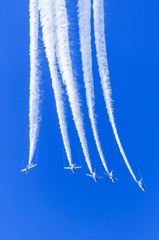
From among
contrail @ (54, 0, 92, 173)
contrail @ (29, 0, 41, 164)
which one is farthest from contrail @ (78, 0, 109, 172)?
contrail @ (29, 0, 41, 164)

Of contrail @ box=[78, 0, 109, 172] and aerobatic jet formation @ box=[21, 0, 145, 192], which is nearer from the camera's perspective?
aerobatic jet formation @ box=[21, 0, 145, 192]

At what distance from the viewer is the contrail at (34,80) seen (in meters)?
10.1

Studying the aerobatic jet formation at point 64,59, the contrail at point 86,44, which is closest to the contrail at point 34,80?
the aerobatic jet formation at point 64,59

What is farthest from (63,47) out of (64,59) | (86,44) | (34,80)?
(34,80)

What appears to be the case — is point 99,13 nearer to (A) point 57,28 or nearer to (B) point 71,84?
(A) point 57,28

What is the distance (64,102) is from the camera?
10664mm

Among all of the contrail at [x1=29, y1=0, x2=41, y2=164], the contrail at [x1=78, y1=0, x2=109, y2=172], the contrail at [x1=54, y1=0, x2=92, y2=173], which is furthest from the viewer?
the contrail at [x1=78, y1=0, x2=109, y2=172]

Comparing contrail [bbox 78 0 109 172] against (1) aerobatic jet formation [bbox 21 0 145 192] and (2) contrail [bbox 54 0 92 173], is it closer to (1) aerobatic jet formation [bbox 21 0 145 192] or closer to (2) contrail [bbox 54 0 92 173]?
(1) aerobatic jet formation [bbox 21 0 145 192]

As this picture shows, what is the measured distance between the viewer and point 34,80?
10547 mm

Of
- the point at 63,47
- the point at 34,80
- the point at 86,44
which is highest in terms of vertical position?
the point at 86,44

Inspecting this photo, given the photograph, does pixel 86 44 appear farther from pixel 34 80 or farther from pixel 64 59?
pixel 34 80

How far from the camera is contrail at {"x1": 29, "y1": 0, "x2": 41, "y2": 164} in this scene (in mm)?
10055

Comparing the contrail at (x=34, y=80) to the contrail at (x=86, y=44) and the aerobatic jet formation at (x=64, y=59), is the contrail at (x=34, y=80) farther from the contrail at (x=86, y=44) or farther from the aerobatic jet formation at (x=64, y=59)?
the contrail at (x=86, y=44)

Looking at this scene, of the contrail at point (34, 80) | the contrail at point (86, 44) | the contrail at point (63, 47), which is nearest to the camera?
the contrail at point (63, 47)
